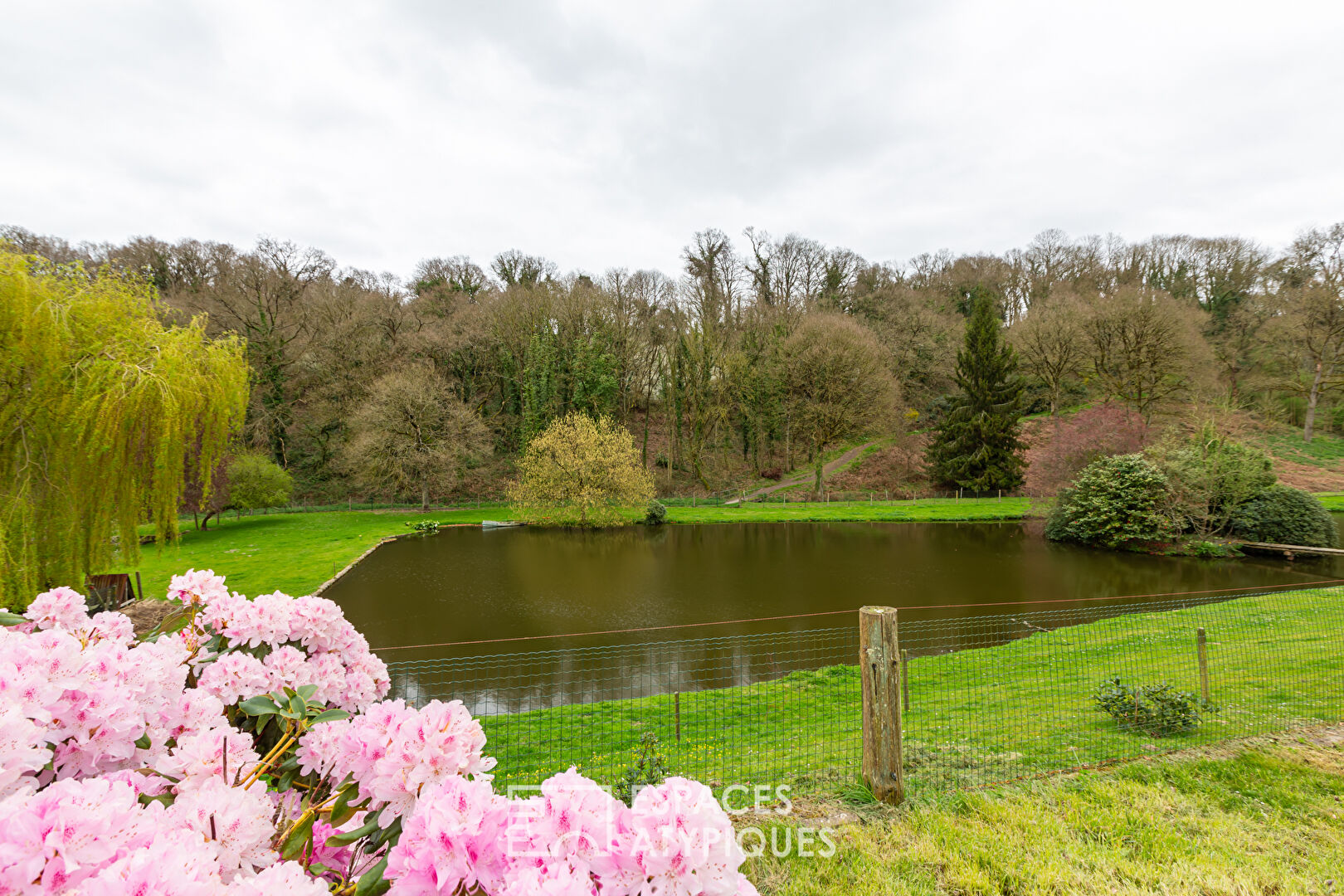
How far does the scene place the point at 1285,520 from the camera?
1677 cm

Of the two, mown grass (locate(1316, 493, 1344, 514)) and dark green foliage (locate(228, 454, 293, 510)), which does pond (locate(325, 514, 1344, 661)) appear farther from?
dark green foliage (locate(228, 454, 293, 510))

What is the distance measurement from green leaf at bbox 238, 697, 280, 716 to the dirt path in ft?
96.5

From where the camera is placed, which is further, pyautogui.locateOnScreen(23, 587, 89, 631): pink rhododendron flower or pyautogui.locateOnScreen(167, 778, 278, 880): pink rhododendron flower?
pyautogui.locateOnScreen(23, 587, 89, 631): pink rhododendron flower

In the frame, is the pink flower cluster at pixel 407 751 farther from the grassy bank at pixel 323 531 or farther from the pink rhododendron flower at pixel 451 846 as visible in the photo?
the grassy bank at pixel 323 531

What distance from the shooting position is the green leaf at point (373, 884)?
0.93 meters

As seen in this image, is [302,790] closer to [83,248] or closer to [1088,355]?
[1088,355]

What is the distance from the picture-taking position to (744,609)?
40.8 ft

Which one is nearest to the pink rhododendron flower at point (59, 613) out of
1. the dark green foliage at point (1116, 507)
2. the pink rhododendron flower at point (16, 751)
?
the pink rhododendron flower at point (16, 751)

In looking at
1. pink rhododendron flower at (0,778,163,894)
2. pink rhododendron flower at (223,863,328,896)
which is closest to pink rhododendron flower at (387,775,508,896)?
pink rhododendron flower at (223,863,328,896)

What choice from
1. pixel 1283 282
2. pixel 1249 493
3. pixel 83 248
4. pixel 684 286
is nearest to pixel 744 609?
pixel 1249 493

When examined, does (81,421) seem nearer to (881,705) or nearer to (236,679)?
(236,679)

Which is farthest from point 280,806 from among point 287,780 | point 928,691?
point 928,691

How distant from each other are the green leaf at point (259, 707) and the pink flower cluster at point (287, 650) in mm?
291

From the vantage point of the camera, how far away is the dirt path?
107 feet
